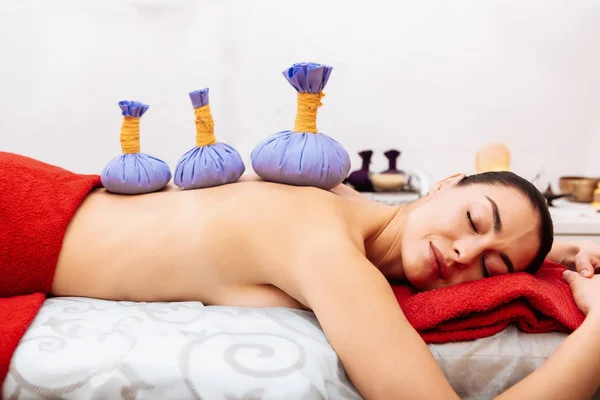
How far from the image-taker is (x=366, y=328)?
740mm

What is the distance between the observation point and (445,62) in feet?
7.50

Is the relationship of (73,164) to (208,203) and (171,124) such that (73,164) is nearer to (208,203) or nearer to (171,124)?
(171,124)

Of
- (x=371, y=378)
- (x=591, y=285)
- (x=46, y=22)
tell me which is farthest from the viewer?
(x=46, y=22)

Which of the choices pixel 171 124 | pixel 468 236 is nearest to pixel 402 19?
pixel 171 124

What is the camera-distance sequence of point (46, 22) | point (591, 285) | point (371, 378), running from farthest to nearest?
point (46, 22) < point (591, 285) < point (371, 378)

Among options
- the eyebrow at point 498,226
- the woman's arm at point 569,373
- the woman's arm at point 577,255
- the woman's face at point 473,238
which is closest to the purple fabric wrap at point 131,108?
the woman's face at point 473,238

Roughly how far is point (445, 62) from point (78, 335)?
6.59 ft

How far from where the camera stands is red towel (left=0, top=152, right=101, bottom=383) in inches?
37.1

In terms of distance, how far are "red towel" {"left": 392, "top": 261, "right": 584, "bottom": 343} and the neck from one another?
0.21m

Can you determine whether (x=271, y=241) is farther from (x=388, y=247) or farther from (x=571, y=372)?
(x=571, y=372)

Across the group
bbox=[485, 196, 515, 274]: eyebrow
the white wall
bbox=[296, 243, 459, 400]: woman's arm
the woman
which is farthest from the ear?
the white wall

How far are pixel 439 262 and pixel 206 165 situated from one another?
527 mm

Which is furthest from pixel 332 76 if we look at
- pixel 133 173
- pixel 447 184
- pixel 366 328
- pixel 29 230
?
pixel 366 328

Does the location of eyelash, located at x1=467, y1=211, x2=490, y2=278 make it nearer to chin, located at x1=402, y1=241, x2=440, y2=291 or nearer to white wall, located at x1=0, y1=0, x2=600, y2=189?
chin, located at x1=402, y1=241, x2=440, y2=291
